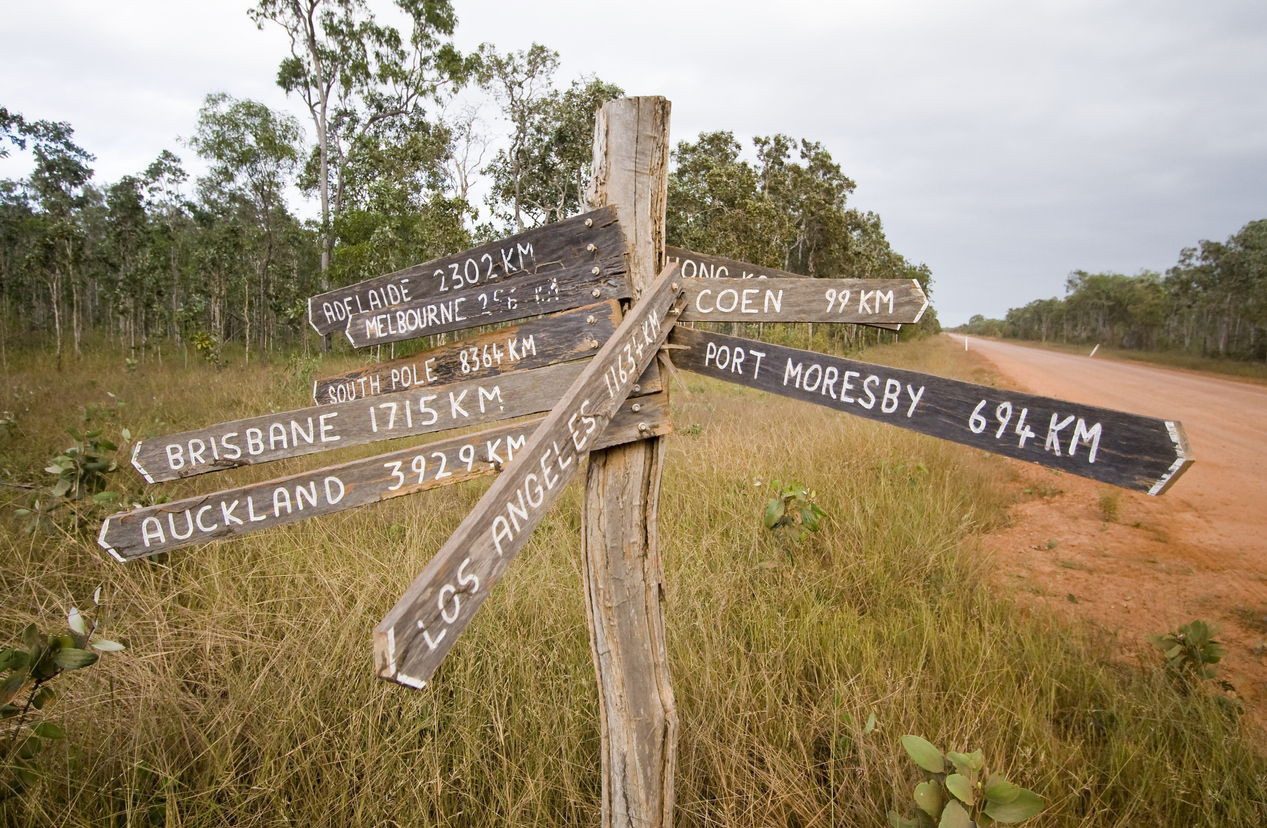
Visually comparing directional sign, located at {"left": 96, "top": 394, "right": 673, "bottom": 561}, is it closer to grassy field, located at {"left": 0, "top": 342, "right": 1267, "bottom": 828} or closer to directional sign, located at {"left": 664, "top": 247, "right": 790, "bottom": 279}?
directional sign, located at {"left": 664, "top": 247, "right": 790, "bottom": 279}

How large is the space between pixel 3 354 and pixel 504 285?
1430 cm

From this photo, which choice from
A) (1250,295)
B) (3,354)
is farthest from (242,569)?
(1250,295)

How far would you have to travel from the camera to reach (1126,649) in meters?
2.75

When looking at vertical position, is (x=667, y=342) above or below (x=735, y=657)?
above

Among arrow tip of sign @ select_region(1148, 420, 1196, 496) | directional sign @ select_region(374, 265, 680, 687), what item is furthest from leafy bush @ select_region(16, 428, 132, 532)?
arrow tip of sign @ select_region(1148, 420, 1196, 496)

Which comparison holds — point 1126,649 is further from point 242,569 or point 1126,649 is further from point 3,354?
point 3,354

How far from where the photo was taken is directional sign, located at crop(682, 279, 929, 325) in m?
1.31

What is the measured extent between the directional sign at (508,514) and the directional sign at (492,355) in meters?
0.22

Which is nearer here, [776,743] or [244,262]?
[776,743]

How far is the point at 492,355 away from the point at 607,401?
586mm

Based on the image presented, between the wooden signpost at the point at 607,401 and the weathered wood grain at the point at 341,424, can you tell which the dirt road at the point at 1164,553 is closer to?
the wooden signpost at the point at 607,401

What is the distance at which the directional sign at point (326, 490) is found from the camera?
4.57 ft

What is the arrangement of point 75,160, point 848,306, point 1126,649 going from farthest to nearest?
point 75,160
point 1126,649
point 848,306

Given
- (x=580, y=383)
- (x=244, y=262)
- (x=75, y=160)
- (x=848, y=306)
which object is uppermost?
(x=75, y=160)
